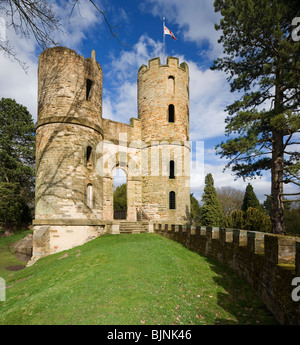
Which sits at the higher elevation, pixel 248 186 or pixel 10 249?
pixel 248 186

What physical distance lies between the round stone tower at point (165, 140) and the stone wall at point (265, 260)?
8625 millimetres

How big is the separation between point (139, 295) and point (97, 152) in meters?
11.8

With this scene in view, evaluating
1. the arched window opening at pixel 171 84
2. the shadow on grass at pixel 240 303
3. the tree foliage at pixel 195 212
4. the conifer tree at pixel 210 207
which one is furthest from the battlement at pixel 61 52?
the tree foliage at pixel 195 212

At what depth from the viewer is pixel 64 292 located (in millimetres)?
6273

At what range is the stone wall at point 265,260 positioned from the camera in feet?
13.3

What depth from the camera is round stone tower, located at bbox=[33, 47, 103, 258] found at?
13383 mm

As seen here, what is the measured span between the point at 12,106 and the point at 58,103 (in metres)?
15.3

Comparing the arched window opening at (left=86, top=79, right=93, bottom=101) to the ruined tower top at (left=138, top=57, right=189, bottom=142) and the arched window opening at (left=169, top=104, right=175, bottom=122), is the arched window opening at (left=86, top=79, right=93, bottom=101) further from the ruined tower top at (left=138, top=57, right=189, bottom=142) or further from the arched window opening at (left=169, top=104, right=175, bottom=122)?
the arched window opening at (left=169, top=104, right=175, bottom=122)

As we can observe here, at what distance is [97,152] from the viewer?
16.0 meters

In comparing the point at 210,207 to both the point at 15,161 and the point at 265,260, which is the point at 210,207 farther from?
the point at 265,260

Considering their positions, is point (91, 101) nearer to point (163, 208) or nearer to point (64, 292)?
point (163, 208)

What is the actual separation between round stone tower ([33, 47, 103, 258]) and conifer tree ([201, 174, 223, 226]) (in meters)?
17.9

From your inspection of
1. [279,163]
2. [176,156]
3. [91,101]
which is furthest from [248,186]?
[91,101]

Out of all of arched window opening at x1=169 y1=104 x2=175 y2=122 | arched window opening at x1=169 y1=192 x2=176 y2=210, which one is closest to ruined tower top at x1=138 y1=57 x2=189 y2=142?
arched window opening at x1=169 y1=104 x2=175 y2=122
